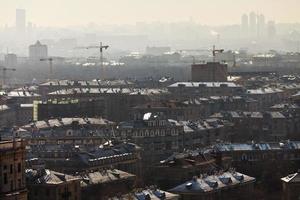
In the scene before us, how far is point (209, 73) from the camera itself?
140125mm

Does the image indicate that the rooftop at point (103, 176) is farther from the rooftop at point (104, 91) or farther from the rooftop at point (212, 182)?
the rooftop at point (104, 91)

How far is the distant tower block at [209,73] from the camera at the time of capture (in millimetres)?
137500

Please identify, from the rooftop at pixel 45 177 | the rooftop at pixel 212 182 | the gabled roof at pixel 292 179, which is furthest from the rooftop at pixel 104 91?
the rooftop at pixel 45 177

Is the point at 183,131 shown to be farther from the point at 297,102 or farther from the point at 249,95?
the point at 249,95

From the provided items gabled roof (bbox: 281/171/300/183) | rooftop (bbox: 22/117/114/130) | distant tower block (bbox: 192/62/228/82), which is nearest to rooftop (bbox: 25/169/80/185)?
gabled roof (bbox: 281/171/300/183)

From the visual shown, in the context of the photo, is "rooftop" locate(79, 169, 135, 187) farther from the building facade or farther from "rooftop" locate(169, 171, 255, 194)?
the building facade

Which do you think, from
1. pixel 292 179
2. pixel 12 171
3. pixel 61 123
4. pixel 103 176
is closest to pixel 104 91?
pixel 61 123

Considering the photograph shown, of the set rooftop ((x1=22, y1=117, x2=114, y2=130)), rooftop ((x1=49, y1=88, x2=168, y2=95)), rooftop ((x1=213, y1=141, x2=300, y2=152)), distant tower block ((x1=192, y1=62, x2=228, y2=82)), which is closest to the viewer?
rooftop ((x1=213, y1=141, x2=300, y2=152))

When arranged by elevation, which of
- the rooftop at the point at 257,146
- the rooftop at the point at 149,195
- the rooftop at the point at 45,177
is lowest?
the rooftop at the point at 257,146

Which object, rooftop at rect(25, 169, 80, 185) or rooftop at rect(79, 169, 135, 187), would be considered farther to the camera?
rooftop at rect(79, 169, 135, 187)

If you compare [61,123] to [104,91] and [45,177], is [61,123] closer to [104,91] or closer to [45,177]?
[45,177]

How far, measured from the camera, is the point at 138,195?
49844 millimetres

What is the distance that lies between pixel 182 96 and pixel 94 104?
1832cm

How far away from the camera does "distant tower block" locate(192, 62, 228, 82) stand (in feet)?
451
